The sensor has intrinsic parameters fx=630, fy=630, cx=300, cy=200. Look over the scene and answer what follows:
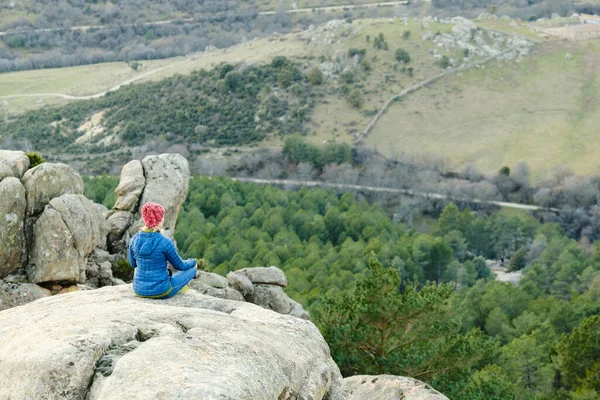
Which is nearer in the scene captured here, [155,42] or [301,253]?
[301,253]

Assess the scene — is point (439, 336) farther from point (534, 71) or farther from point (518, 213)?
point (534, 71)

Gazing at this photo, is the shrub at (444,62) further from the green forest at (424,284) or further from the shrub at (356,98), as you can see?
the green forest at (424,284)

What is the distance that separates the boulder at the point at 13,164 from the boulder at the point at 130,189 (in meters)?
5.34

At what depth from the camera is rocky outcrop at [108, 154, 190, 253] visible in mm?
27125

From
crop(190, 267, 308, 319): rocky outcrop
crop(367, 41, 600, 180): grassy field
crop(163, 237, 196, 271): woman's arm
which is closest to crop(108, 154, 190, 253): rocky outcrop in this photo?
crop(190, 267, 308, 319): rocky outcrop

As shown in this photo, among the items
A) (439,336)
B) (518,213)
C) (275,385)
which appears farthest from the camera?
(518,213)

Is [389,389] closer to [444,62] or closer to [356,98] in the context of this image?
[356,98]

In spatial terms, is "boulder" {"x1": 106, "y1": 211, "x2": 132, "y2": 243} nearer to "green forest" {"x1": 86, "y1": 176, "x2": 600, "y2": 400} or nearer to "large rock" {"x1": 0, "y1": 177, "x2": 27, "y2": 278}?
"large rock" {"x1": 0, "y1": 177, "x2": 27, "y2": 278}

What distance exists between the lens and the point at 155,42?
555 ft

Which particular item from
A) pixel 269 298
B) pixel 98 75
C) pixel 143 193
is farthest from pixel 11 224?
pixel 98 75

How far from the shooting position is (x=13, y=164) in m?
22.6

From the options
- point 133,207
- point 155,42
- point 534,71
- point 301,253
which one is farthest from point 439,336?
point 155,42

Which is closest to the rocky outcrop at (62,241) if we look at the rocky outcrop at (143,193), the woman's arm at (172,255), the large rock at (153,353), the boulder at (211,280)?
the rocky outcrop at (143,193)

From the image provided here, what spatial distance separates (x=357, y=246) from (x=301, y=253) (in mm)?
6617
